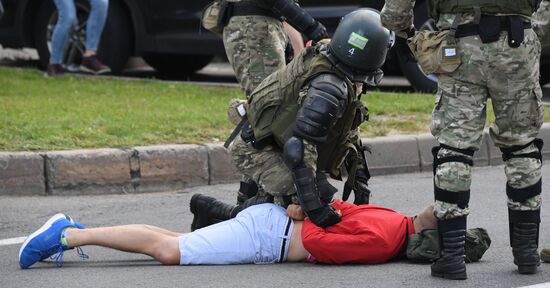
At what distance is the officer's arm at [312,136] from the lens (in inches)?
200

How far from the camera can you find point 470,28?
4930 millimetres

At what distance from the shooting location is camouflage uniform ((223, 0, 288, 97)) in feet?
21.3

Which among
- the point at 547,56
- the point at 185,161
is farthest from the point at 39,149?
the point at 547,56

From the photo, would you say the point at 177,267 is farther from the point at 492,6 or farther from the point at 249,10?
the point at 249,10

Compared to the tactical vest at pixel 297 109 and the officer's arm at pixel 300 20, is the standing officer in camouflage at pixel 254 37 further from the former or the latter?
the tactical vest at pixel 297 109

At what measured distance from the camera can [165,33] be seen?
424 inches

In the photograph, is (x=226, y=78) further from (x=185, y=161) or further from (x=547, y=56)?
(x=185, y=161)

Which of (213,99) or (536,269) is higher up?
(536,269)

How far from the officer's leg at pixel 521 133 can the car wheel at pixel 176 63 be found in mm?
7194

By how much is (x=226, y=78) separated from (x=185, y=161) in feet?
15.6

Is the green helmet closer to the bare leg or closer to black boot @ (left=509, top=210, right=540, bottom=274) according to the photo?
black boot @ (left=509, top=210, right=540, bottom=274)

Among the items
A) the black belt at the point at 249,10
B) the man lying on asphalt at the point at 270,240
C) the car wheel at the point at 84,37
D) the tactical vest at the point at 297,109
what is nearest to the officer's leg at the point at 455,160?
the man lying on asphalt at the point at 270,240

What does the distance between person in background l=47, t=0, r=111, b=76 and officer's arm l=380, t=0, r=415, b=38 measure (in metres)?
5.68

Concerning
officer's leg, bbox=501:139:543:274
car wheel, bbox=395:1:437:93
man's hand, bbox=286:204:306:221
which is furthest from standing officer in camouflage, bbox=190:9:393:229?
car wheel, bbox=395:1:437:93
